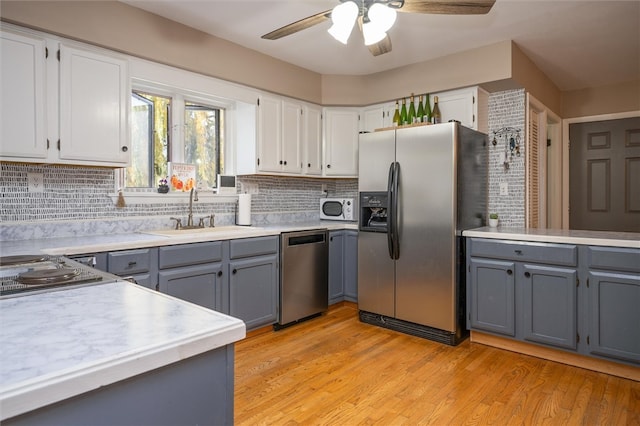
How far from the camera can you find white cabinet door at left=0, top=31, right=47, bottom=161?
2.24 metres

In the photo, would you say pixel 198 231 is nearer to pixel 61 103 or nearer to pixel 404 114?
pixel 61 103

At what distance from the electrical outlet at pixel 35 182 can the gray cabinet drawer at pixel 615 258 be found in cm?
355

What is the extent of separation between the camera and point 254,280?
314 cm

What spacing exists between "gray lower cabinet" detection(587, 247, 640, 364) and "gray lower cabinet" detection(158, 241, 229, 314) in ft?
8.09

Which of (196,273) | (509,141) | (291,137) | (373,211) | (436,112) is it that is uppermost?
(436,112)

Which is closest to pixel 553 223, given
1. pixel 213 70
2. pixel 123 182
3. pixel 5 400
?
pixel 213 70

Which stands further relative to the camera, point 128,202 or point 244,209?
point 244,209

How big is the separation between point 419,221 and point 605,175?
2.46 m

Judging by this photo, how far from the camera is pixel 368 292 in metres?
3.59

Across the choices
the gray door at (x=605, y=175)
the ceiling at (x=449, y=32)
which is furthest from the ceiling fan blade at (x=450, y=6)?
the gray door at (x=605, y=175)

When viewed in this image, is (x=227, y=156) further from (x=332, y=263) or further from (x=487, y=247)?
(x=487, y=247)

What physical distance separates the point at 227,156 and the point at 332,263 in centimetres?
143

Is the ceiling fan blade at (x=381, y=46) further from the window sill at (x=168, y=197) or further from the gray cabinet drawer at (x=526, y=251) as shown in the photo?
the window sill at (x=168, y=197)

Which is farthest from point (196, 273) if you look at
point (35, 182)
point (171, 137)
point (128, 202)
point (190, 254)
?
point (171, 137)
